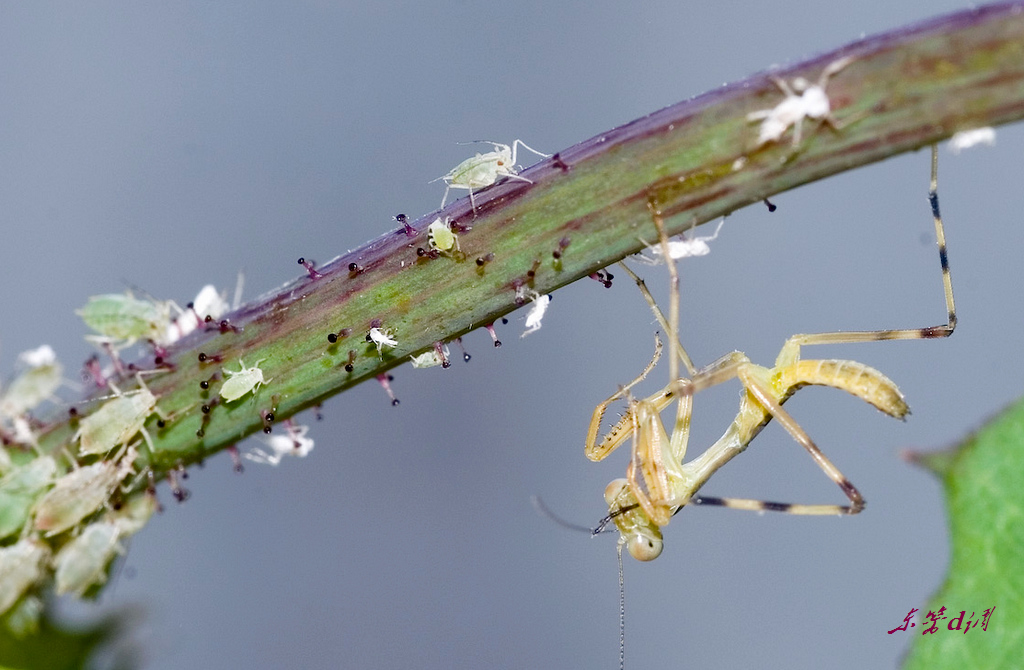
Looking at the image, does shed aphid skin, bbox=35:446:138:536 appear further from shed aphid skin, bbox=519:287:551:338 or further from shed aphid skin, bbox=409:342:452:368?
shed aphid skin, bbox=519:287:551:338

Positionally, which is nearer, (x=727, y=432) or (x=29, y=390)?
(x=29, y=390)

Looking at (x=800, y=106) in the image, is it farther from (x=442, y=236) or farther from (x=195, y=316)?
(x=195, y=316)

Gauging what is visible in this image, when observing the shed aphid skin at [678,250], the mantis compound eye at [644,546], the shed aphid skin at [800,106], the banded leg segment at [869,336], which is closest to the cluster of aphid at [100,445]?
the shed aphid skin at [678,250]

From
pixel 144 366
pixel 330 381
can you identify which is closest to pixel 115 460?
pixel 144 366

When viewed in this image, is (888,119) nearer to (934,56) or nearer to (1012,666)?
(934,56)

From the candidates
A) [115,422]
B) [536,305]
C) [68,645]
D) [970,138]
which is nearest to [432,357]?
[536,305]
